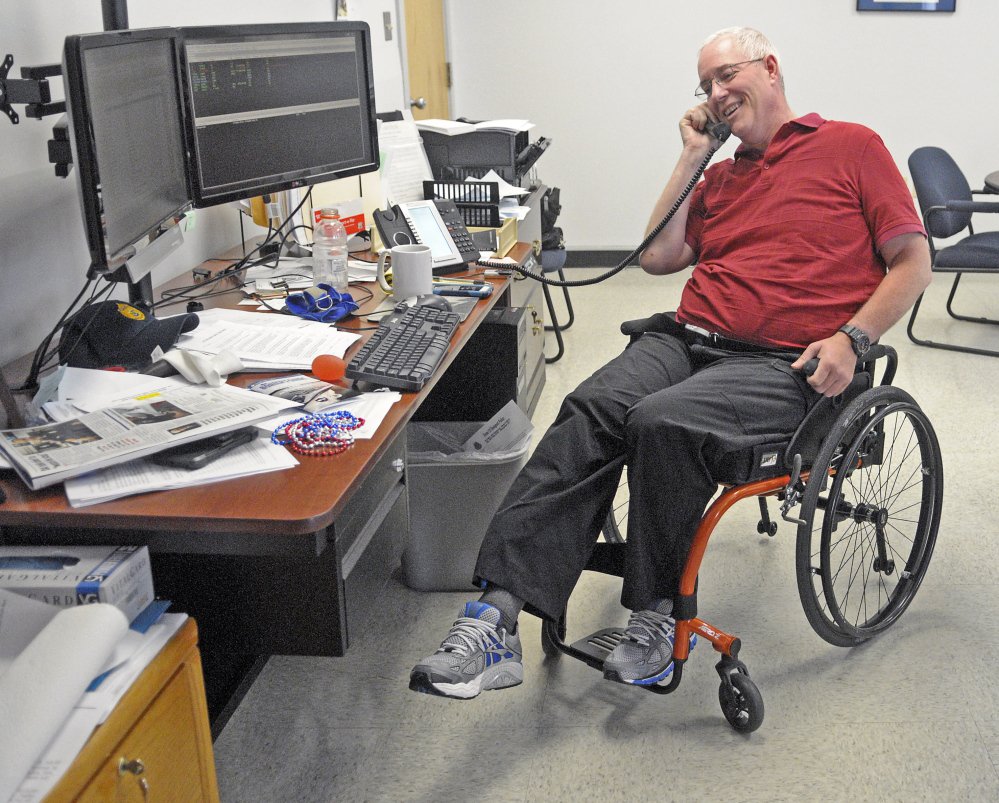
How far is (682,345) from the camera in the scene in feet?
6.89

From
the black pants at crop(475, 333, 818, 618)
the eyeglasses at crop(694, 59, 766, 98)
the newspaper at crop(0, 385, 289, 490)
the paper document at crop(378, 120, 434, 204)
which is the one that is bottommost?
the black pants at crop(475, 333, 818, 618)

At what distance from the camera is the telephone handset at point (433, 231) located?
2232mm

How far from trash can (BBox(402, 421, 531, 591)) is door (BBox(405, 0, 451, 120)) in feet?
8.42

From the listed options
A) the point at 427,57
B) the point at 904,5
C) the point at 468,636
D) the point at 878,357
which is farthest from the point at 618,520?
the point at 904,5

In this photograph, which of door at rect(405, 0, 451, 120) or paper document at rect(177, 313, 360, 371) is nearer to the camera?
paper document at rect(177, 313, 360, 371)

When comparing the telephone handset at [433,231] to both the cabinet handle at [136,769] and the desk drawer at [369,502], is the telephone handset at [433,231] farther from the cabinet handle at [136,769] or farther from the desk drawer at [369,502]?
the cabinet handle at [136,769]

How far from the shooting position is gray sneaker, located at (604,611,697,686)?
174cm

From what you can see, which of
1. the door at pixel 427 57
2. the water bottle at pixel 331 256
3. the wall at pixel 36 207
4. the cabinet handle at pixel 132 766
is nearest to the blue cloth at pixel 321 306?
the water bottle at pixel 331 256

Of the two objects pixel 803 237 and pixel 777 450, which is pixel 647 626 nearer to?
pixel 777 450

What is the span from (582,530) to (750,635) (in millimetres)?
586

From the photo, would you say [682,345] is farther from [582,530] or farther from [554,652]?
[554,652]

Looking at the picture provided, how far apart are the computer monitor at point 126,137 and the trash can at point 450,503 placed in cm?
73

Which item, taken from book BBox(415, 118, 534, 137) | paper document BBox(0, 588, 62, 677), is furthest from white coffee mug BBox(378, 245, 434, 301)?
book BBox(415, 118, 534, 137)

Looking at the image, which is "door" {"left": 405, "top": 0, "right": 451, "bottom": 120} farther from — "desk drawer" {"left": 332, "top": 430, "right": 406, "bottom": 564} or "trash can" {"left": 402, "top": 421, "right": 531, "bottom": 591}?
"desk drawer" {"left": 332, "top": 430, "right": 406, "bottom": 564}
